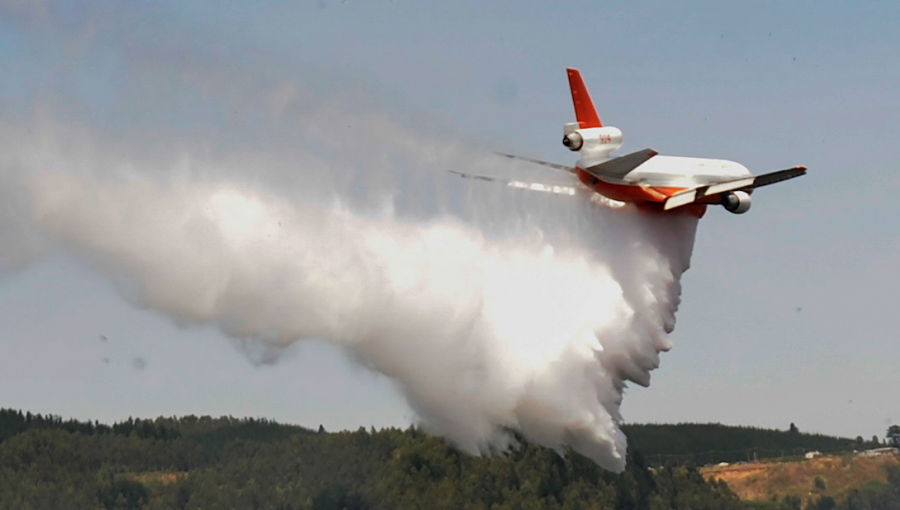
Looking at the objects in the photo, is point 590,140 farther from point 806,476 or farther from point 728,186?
point 806,476

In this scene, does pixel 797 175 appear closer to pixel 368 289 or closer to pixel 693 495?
pixel 368 289

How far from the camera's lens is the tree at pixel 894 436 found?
110188 mm

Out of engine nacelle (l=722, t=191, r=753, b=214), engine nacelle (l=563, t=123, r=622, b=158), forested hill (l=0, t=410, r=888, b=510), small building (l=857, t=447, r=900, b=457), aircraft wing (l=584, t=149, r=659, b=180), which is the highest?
engine nacelle (l=563, t=123, r=622, b=158)

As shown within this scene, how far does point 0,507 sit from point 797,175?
1982 inches

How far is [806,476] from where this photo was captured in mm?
107062

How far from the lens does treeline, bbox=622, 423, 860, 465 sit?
115m

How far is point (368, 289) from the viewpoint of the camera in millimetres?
42156

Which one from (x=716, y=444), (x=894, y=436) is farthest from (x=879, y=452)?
(x=716, y=444)

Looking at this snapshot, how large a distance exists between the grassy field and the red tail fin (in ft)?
221

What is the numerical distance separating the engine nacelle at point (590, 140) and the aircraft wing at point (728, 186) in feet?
9.66

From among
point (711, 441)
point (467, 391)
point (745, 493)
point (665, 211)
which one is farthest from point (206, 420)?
point (711, 441)

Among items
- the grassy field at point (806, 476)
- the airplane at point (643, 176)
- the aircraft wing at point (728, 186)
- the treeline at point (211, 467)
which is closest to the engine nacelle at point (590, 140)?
the airplane at point (643, 176)

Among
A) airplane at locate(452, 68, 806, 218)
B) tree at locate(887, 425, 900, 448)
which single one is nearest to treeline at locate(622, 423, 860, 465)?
tree at locate(887, 425, 900, 448)

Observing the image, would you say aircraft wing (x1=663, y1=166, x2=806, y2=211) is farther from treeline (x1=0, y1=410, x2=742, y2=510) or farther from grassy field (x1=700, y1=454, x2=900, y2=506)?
grassy field (x1=700, y1=454, x2=900, y2=506)
